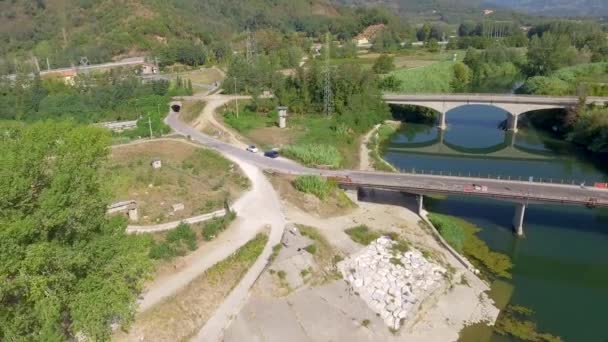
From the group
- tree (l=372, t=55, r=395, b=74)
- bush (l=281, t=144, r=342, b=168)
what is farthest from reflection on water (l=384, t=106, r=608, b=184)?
tree (l=372, t=55, r=395, b=74)

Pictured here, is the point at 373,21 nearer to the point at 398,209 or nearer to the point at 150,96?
the point at 150,96

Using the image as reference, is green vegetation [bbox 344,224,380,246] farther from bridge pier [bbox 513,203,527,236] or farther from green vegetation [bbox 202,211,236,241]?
bridge pier [bbox 513,203,527,236]

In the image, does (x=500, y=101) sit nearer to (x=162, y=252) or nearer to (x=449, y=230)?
(x=449, y=230)

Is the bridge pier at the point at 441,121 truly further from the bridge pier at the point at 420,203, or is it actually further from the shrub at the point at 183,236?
the shrub at the point at 183,236

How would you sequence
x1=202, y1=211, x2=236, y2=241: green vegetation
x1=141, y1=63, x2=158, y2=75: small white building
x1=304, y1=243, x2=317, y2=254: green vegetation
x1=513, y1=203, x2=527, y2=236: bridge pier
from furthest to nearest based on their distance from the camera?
x1=141, y1=63, x2=158, y2=75: small white building < x1=513, y1=203, x2=527, y2=236: bridge pier < x1=202, y1=211, x2=236, y2=241: green vegetation < x1=304, y1=243, x2=317, y2=254: green vegetation

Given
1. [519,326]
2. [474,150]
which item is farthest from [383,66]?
[519,326]

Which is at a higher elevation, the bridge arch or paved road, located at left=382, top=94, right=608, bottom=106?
paved road, located at left=382, top=94, right=608, bottom=106
